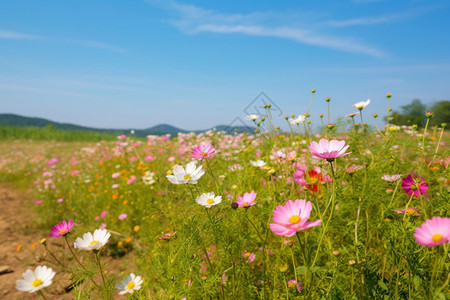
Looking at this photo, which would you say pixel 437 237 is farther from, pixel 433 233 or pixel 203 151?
pixel 203 151

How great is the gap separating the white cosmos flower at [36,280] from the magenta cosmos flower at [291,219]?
34.2 inches

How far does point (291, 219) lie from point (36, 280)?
1027 millimetres

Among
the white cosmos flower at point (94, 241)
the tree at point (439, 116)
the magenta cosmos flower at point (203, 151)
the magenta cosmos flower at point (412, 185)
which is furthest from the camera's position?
the tree at point (439, 116)

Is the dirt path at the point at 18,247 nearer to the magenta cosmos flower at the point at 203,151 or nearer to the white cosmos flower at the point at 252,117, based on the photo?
the magenta cosmos flower at the point at 203,151

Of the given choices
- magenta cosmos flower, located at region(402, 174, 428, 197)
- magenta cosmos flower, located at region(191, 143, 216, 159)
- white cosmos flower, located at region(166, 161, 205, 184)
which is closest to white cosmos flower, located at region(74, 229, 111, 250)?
white cosmos flower, located at region(166, 161, 205, 184)

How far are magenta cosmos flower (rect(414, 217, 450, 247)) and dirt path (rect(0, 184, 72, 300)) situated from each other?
1896 millimetres

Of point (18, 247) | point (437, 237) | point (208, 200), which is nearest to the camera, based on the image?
point (437, 237)

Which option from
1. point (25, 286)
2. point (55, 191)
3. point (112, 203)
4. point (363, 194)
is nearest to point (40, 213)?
point (55, 191)

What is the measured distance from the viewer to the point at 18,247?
8.42ft

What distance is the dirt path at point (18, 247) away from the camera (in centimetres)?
205

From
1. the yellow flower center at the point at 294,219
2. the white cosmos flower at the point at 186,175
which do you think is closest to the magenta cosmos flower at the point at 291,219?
the yellow flower center at the point at 294,219

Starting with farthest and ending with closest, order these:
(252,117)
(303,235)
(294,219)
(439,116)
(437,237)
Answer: (439,116) → (252,117) → (303,235) → (294,219) → (437,237)

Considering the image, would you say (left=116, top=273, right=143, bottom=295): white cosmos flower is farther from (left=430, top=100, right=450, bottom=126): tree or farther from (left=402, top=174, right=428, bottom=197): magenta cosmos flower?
(left=430, top=100, right=450, bottom=126): tree

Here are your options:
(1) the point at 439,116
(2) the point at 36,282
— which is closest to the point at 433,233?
(2) the point at 36,282
